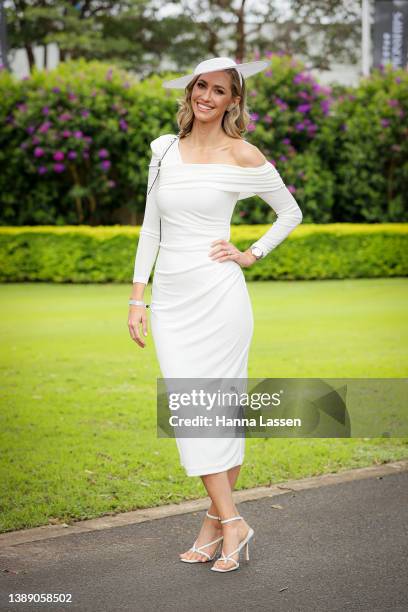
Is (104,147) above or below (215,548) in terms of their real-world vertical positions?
above

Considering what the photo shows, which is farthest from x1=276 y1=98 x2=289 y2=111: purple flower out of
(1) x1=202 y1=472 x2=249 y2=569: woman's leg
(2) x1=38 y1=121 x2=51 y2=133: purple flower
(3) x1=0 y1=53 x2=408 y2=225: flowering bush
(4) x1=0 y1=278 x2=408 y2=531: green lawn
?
(1) x1=202 y1=472 x2=249 y2=569: woman's leg

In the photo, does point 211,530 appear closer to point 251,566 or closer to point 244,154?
point 251,566

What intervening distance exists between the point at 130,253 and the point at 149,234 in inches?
552

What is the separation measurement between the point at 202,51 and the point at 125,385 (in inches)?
1022

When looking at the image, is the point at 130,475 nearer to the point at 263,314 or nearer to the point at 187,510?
the point at 187,510

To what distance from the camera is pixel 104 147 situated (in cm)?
1989

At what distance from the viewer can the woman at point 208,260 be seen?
393 cm

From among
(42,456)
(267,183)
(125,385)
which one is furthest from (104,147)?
(267,183)

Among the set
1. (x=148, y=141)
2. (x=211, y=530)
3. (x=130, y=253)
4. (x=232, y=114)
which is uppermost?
(x=232, y=114)

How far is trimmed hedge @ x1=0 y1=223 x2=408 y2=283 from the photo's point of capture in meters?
18.1

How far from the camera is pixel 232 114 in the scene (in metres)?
4.04

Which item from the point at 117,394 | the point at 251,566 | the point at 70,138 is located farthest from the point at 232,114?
the point at 70,138

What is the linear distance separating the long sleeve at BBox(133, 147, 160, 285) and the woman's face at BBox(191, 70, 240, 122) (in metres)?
0.27

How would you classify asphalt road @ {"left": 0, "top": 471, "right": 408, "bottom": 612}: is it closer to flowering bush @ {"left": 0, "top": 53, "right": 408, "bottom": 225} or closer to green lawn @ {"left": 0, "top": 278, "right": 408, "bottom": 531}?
green lawn @ {"left": 0, "top": 278, "right": 408, "bottom": 531}
